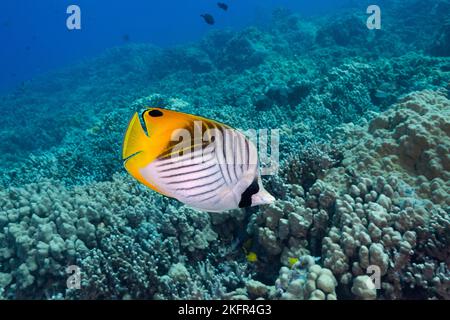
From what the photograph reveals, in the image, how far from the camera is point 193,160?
1.38 metres

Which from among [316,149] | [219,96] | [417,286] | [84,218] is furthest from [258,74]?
[417,286]

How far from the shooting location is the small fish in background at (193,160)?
4.21 feet

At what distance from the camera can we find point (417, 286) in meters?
2.77

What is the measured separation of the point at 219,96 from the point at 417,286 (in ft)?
28.3

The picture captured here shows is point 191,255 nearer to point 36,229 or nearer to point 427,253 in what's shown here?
point 36,229

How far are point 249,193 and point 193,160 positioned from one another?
27 cm

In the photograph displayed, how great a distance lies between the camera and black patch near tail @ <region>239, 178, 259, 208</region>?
56.0 inches
